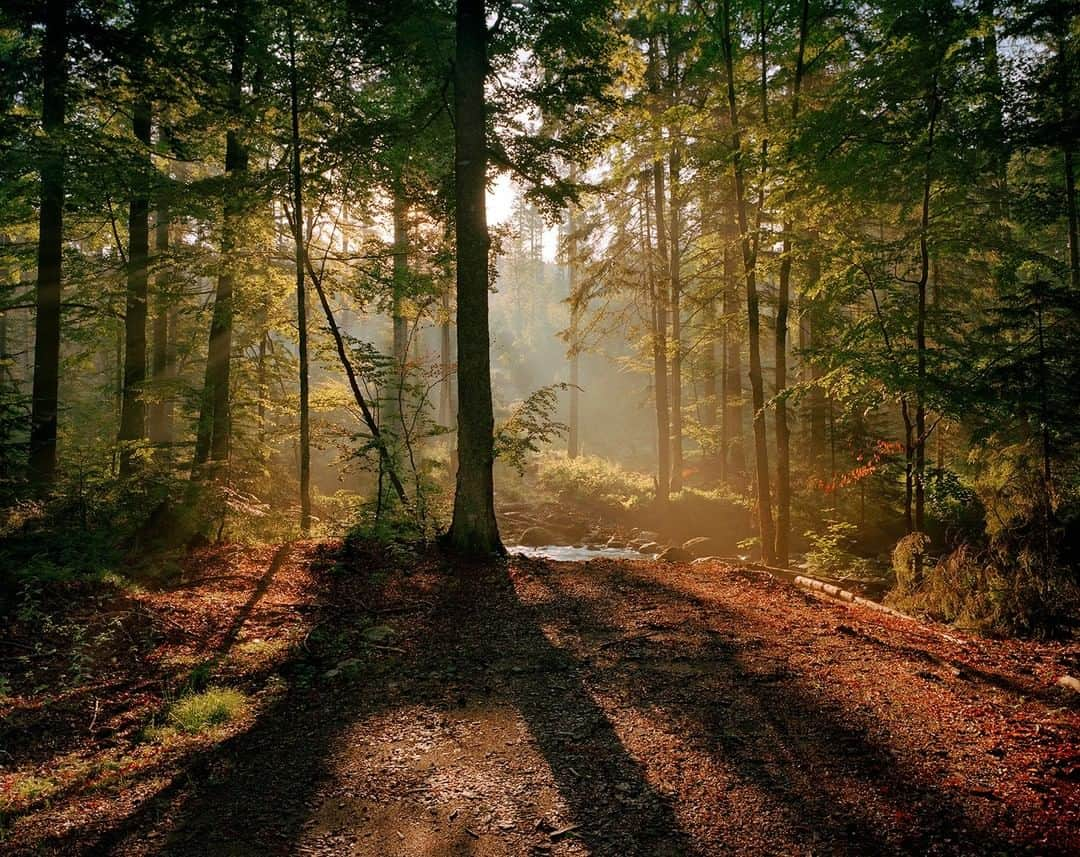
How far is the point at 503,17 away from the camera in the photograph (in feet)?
30.5

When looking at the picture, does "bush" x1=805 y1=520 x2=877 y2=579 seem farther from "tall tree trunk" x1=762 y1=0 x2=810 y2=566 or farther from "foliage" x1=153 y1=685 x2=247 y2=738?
"foliage" x1=153 y1=685 x2=247 y2=738

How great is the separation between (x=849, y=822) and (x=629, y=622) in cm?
335

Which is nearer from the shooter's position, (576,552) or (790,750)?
(790,750)

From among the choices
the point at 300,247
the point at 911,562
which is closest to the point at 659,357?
the point at 300,247

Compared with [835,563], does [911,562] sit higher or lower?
higher

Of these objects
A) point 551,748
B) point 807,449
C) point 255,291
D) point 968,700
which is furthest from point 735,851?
point 807,449

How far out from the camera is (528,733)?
3982mm

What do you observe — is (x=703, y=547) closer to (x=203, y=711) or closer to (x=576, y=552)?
(x=576, y=552)

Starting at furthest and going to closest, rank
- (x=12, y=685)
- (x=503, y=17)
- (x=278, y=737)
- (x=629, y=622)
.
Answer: (x=503, y=17)
(x=629, y=622)
(x=12, y=685)
(x=278, y=737)

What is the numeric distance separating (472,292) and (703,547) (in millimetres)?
10066

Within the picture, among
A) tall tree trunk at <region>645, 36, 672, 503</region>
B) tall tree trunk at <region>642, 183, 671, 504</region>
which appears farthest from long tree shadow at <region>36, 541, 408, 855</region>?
tall tree trunk at <region>645, 36, 672, 503</region>

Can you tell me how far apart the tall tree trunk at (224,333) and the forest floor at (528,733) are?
571 centimetres

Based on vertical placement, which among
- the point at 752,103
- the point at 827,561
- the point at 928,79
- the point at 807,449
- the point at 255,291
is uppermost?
the point at 752,103

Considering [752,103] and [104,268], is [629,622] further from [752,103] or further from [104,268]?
[104,268]
